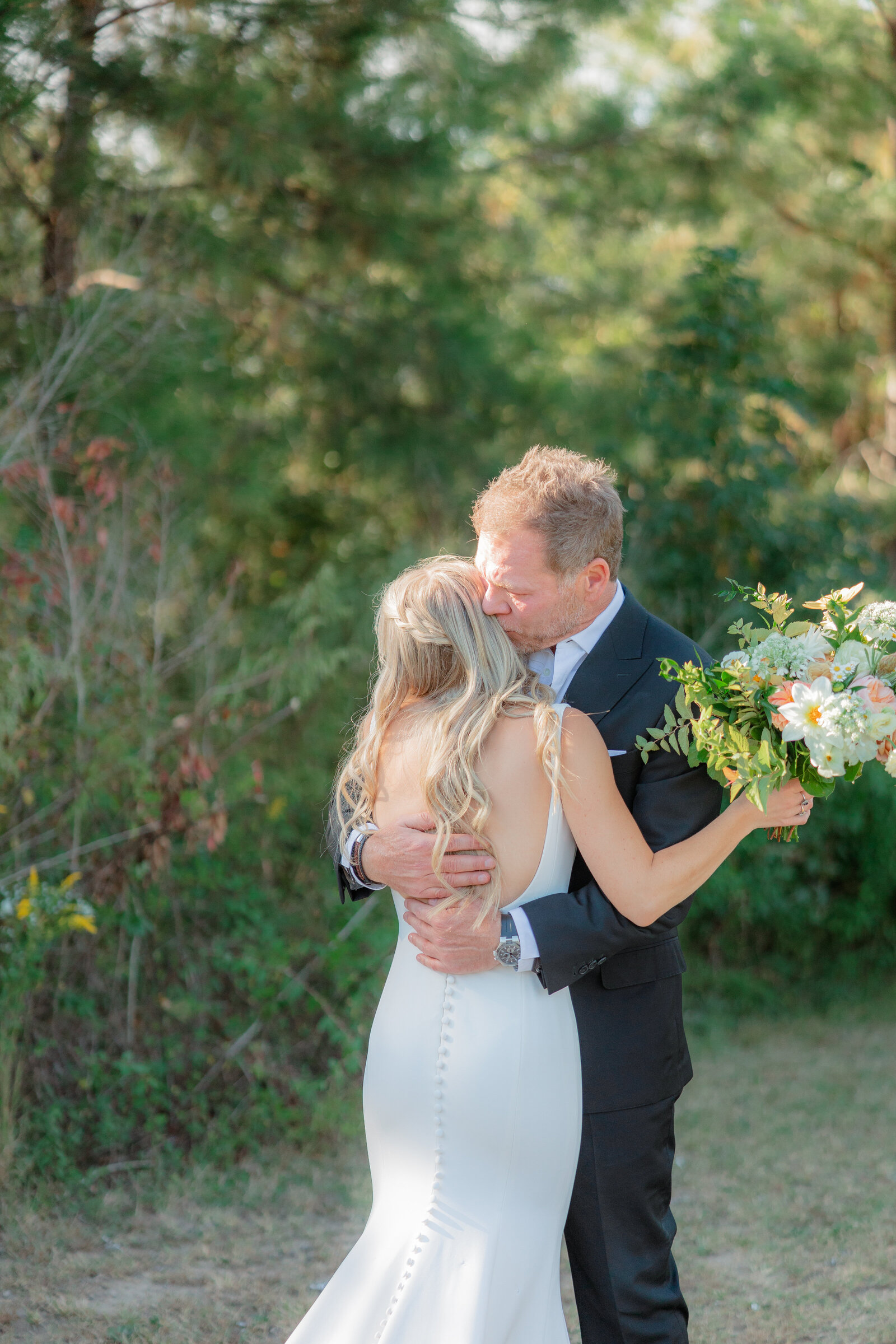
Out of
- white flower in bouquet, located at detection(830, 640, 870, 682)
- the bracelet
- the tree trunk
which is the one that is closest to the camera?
white flower in bouquet, located at detection(830, 640, 870, 682)

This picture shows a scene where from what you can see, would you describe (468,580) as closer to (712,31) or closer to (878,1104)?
(878,1104)

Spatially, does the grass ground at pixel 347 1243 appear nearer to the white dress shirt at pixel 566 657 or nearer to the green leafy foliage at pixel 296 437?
the green leafy foliage at pixel 296 437

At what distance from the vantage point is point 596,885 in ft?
7.62

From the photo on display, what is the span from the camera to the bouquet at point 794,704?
205 cm

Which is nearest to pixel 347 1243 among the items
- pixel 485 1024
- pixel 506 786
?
pixel 485 1024

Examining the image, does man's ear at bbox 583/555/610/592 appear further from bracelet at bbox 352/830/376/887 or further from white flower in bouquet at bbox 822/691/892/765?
bracelet at bbox 352/830/376/887

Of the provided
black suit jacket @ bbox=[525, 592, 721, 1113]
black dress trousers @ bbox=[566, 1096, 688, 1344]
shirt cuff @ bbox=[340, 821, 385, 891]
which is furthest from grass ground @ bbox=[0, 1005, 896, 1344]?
shirt cuff @ bbox=[340, 821, 385, 891]

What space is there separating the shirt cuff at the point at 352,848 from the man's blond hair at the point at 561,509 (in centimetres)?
63

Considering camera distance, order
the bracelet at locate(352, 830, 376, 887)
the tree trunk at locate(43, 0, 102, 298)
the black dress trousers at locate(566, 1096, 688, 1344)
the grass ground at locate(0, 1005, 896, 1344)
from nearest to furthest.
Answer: the black dress trousers at locate(566, 1096, 688, 1344) < the bracelet at locate(352, 830, 376, 887) < the grass ground at locate(0, 1005, 896, 1344) < the tree trunk at locate(43, 0, 102, 298)

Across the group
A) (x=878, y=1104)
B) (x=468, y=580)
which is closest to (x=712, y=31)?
(x=878, y=1104)

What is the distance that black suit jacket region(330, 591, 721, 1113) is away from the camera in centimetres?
226

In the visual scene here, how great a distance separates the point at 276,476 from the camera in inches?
289

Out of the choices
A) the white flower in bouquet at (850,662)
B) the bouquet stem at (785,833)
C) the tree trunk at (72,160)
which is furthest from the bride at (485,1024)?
the tree trunk at (72,160)

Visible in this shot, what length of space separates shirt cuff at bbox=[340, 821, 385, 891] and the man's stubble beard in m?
0.46
